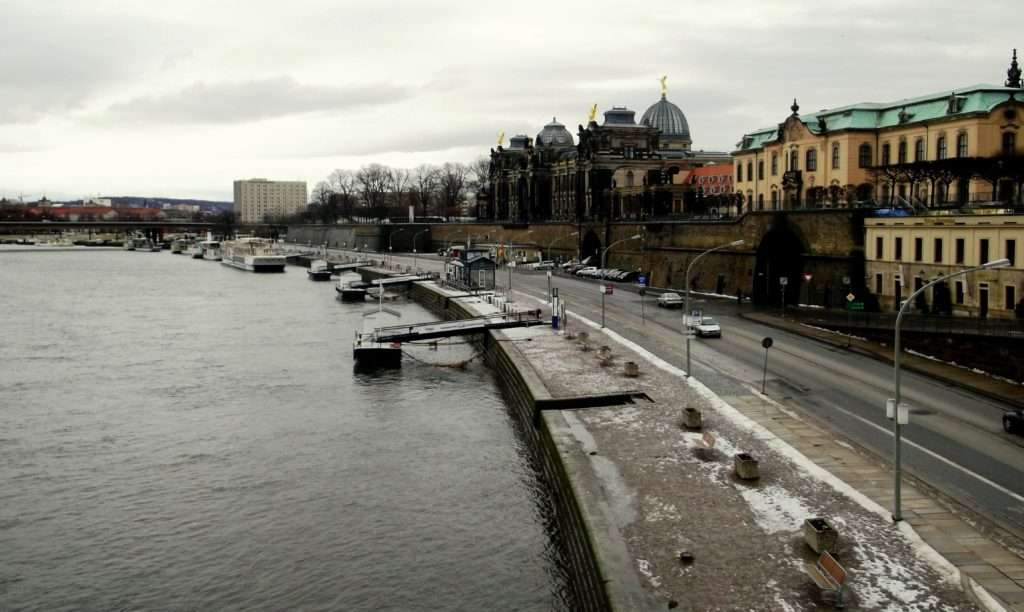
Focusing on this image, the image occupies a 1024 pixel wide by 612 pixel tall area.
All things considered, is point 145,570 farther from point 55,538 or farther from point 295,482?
point 295,482

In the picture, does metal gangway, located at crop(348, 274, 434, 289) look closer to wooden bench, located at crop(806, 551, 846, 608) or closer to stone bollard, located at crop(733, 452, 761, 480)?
stone bollard, located at crop(733, 452, 761, 480)

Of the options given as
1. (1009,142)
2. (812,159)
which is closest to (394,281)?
(812,159)

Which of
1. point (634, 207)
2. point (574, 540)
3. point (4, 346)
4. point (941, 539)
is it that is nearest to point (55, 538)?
point (574, 540)

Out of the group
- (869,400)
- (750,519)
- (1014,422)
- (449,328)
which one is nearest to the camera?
(750,519)

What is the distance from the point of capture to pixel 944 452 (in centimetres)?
2594

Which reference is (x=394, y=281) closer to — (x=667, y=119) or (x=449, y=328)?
(x=449, y=328)

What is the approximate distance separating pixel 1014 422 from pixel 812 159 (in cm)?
4635

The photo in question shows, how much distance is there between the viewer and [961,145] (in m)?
59.3

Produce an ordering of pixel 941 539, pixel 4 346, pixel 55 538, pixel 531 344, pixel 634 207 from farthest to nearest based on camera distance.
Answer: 1. pixel 634 207
2. pixel 4 346
3. pixel 531 344
4. pixel 55 538
5. pixel 941 539

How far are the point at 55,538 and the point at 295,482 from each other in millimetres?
6755

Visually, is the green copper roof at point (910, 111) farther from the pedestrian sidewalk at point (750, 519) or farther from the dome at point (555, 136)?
the dome at point (555, 136)

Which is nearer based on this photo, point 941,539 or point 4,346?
point 941,539

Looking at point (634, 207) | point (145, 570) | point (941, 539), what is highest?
point (634, 207)

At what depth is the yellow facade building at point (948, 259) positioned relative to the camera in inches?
1703
